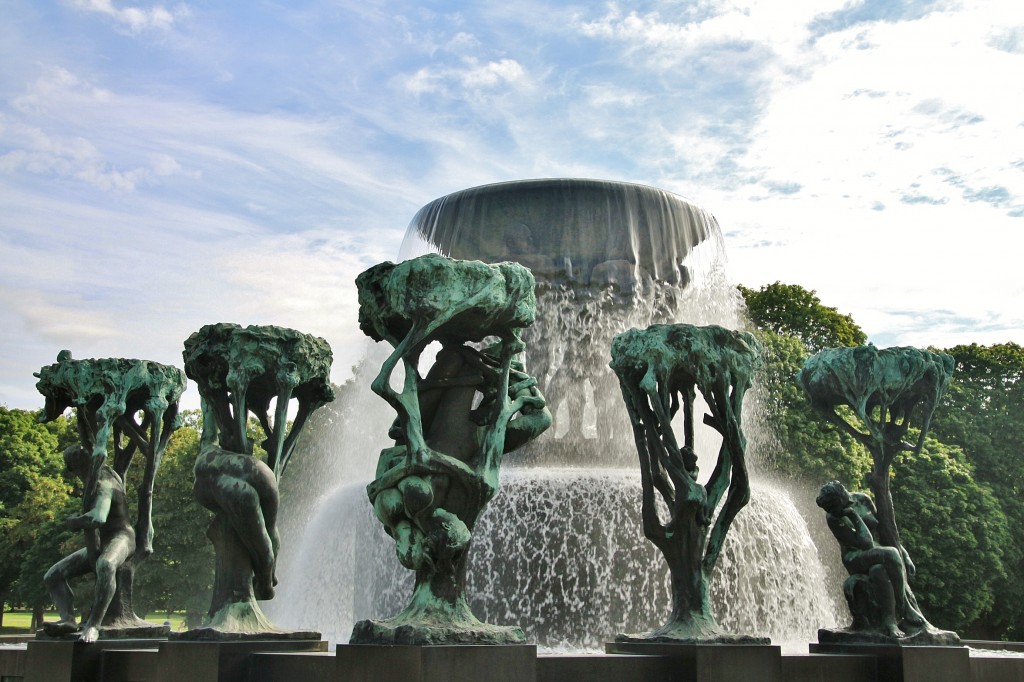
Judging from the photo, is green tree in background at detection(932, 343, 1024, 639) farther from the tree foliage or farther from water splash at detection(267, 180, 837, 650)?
the tree foliage

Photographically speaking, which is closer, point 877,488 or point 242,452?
point 242,452

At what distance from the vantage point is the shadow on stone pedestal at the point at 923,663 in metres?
8.26

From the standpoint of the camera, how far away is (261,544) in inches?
345

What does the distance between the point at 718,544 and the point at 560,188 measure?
30.1ft

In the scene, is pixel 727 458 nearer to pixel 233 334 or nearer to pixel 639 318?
pixel 233 334

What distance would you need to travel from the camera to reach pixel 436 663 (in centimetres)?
645

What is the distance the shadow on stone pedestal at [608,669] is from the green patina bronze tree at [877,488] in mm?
2307

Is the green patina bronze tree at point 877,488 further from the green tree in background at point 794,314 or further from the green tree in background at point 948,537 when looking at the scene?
the green tree in background at point 794,314

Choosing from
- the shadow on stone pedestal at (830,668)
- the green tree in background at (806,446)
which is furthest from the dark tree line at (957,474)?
the shadow on stone pedestal at (830,668)

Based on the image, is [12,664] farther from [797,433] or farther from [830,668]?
[797,433]

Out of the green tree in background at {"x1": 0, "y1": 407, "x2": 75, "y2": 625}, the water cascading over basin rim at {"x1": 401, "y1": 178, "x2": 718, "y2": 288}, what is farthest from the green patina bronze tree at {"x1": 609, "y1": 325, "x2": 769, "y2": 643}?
the green tree in background at {"x1": 0, "y1": 407, "x2": 75, "y2": 625}

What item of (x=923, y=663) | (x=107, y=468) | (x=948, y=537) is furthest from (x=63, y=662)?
(x=948, y=537)

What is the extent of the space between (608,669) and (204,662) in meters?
2.85

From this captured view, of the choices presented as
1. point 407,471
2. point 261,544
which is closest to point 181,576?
point 261,544
